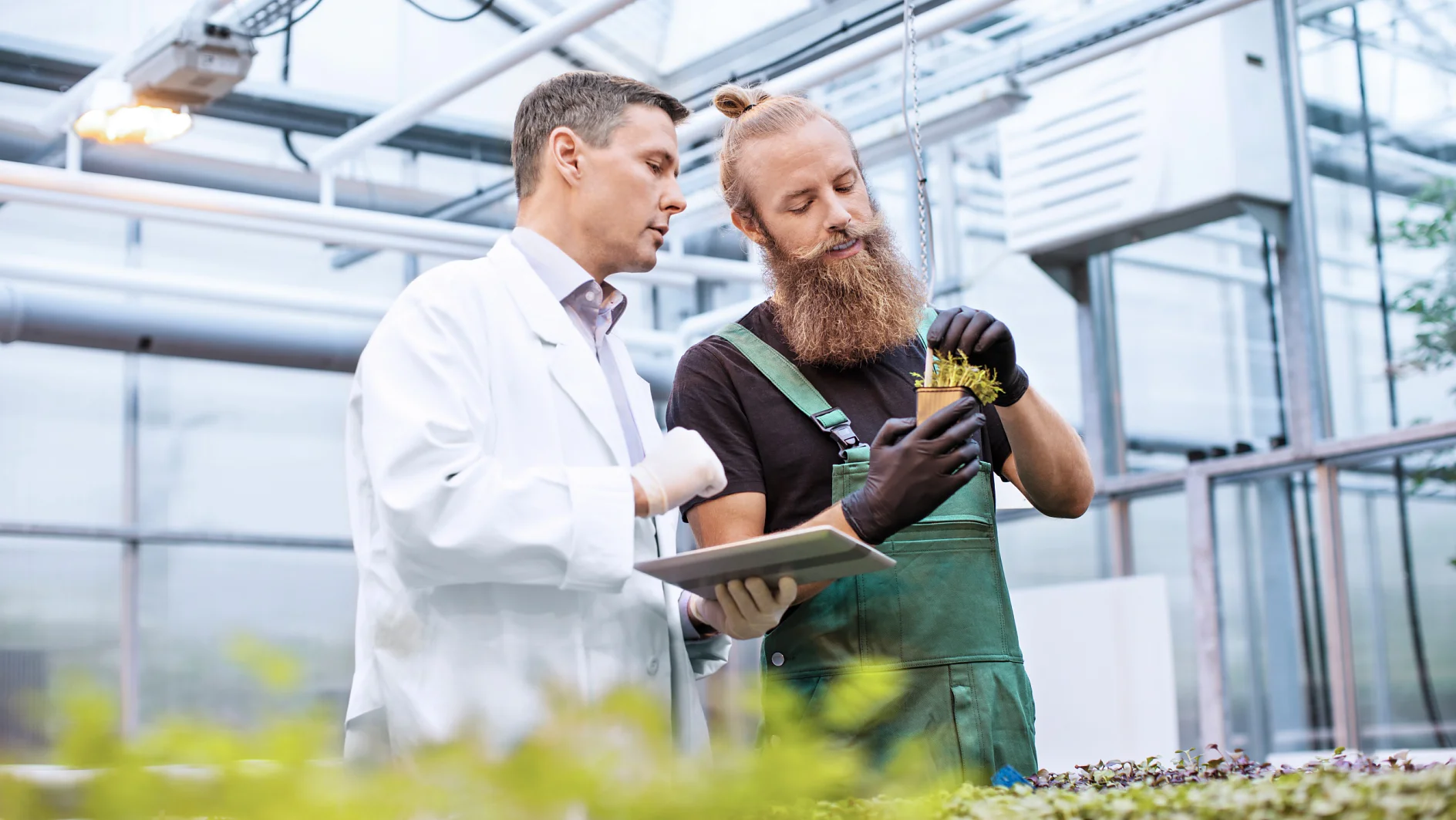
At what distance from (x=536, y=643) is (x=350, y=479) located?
0.29 m

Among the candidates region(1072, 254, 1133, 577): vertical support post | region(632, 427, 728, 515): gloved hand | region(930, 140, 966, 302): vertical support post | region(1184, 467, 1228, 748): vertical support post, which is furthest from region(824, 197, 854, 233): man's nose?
region(930, 140, 966, 302): vertical support post

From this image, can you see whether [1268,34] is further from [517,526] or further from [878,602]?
[517,526]

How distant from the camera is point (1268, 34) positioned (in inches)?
239

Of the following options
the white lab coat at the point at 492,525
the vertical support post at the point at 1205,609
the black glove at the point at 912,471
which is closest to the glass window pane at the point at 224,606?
→ the vertical support post at the point at 1205,609

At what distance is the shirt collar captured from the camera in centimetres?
178

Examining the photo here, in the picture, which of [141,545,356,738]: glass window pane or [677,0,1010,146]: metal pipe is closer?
[677,0,1010,146]: metal pipe

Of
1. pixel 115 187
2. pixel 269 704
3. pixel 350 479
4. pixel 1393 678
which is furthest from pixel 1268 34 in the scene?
pixel 269 704

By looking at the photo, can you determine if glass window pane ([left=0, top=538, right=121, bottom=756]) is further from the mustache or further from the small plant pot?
the small plant pot

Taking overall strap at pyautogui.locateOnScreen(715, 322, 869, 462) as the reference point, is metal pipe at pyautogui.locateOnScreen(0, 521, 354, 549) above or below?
above

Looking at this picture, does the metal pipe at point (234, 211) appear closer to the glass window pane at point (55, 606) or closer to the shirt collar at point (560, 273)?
the glass window pane at point (55, 606)

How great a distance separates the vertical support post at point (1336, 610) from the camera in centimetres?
578

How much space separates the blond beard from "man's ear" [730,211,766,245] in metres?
0.02

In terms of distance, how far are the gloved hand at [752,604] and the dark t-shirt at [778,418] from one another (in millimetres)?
302

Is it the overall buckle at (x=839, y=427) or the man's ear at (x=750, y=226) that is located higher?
the man's ear at (x=750, y=226)
